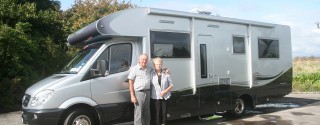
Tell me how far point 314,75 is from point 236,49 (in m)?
14.6

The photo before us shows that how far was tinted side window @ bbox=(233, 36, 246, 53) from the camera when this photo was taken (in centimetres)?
1087

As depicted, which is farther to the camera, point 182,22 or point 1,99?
point 1,99

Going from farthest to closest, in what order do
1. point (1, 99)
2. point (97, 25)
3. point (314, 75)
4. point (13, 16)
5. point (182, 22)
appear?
point (314, 75)
point (13, 16)
point (1, 99)
point (182, 22)
point (97, 25)

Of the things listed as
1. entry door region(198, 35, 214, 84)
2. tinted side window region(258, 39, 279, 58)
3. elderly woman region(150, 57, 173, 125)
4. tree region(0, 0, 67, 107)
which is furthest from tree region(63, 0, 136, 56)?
elderly woman region(150, 57, 173, 125)

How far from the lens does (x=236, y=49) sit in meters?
10.9

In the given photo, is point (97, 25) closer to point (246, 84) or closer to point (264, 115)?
point (246, 84)

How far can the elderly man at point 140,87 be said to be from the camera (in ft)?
25.8

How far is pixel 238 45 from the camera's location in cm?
1101

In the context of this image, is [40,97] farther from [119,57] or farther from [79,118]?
[119,57]

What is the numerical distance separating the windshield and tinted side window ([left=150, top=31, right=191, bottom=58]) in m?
Result: 1.34

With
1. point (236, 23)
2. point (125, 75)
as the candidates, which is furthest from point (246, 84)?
point (125, 75)

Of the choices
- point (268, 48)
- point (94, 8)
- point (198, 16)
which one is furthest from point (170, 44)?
point (94, 8)

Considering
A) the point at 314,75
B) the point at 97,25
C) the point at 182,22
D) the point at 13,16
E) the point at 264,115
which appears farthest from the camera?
the point at 314,75

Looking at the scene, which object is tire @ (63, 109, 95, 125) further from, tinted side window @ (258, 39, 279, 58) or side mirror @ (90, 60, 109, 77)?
tinted side window @ (258, 39, 279, 58)
